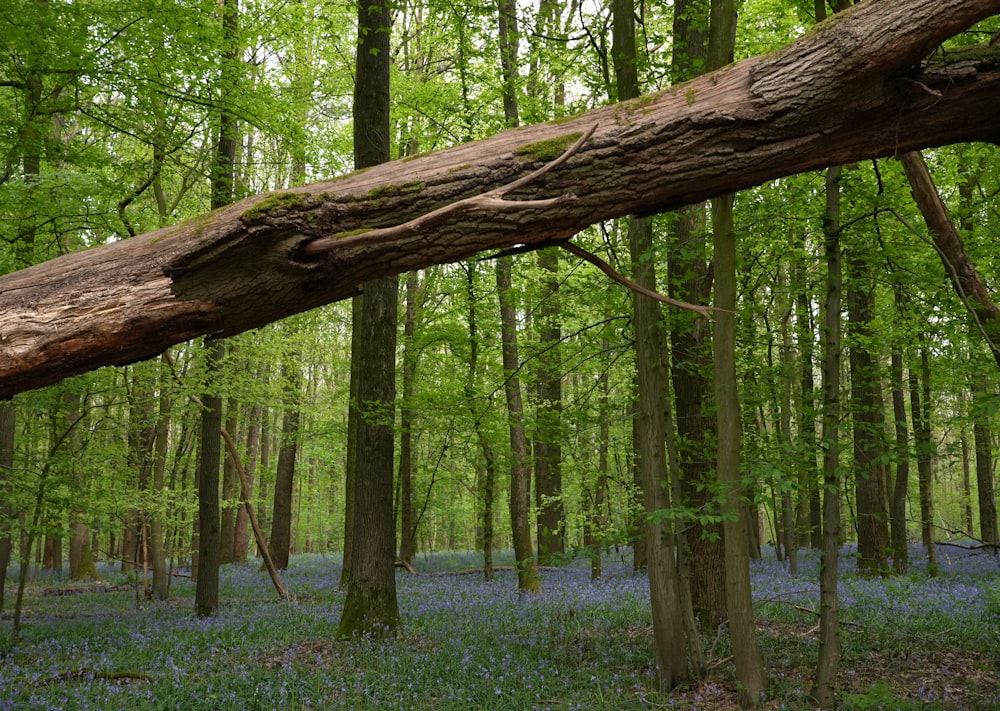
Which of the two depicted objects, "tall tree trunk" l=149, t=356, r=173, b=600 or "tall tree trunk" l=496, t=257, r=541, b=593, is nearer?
"tall tree trunk" l=496, t=257, r=541, b=593

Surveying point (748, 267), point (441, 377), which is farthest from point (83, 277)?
point (441, 377)

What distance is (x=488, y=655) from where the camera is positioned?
26.3 ft

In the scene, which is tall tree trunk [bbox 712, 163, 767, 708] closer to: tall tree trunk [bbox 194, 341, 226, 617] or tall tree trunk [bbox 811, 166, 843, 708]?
tall tree trunk [bbox 811, 166, 843, 708]

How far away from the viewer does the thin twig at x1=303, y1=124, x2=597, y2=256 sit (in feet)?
10.8

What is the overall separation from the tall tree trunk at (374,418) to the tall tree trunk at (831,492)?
209 inches

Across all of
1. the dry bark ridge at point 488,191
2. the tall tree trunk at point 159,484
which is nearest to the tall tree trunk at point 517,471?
the tall tree trunk at point 159,484

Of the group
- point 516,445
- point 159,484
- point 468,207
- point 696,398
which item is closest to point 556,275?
point 516,445

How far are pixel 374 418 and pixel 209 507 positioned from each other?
512 cm

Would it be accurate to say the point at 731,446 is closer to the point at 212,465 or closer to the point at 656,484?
the point at 656,484

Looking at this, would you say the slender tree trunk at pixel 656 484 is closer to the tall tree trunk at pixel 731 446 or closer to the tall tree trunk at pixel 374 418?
the tall tree trunk at pixel 731 446

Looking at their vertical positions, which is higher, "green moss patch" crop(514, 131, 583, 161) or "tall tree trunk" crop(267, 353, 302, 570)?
"green moss patch" crop(514, 131, 583, 161)

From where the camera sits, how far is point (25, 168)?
40.5 ft

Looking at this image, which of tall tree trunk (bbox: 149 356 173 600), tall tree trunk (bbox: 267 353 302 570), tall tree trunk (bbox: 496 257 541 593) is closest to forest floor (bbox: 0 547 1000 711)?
tall tree trunk (bbox: 496 257 541 593)

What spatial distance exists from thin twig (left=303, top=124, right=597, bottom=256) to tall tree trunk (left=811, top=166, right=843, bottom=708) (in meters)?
3.63
